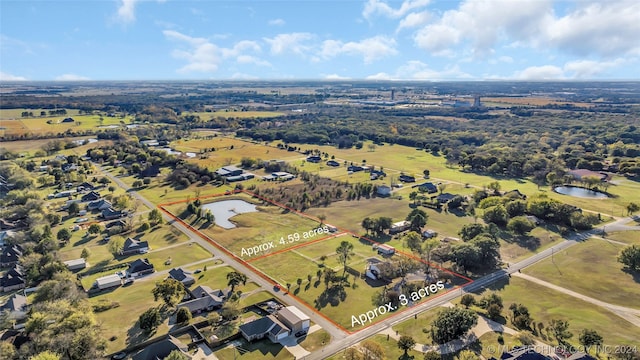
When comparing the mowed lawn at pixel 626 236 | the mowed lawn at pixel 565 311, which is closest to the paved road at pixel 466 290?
the mowed lawn at pixel 565 311

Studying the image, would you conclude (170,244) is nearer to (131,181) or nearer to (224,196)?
(224,196)

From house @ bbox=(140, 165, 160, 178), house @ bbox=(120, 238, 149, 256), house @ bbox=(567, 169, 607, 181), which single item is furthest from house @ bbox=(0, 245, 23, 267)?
house @ bbox=(567, 169, 607, 181)

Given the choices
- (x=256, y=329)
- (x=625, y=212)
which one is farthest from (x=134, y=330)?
(x=625, y=212)

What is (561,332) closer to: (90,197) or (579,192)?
(579,192)

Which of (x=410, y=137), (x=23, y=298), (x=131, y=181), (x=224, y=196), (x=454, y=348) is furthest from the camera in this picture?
(x=410, y=137)

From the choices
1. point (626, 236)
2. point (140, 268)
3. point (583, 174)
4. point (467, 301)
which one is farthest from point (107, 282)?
point (583, 174)

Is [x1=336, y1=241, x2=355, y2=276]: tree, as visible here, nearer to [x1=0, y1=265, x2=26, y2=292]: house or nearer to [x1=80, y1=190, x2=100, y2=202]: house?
[x1=0, y1=265, x2=26, y2=292]: house
